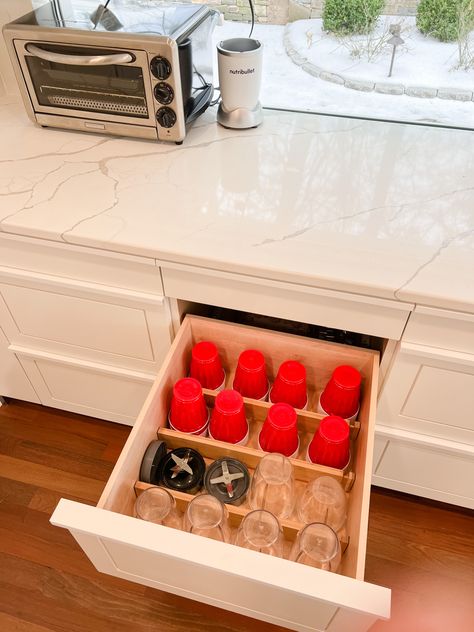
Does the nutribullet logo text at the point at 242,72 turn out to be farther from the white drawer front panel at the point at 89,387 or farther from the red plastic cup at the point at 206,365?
the white drawer front panel at the point at 89,387

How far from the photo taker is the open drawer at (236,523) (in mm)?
649

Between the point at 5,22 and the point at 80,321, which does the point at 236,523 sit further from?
the point at 5,22

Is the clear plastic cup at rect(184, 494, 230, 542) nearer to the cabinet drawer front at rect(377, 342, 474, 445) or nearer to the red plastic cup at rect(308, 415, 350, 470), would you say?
the red plastic cup at rect(308, 415, 350, 470)

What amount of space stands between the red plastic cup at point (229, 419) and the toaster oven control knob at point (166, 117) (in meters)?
0.61

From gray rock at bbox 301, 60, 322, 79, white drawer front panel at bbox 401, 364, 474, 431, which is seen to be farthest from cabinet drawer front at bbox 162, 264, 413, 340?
gray rock at bbox 301, 60, 322, 79

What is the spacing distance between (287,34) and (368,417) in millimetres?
1044

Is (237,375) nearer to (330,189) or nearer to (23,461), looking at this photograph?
(330,189)

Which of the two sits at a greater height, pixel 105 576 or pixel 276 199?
pixel 276 199

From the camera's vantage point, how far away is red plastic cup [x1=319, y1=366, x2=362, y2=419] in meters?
0.97

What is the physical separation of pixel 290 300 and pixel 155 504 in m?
0.44

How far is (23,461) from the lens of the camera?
148 cm

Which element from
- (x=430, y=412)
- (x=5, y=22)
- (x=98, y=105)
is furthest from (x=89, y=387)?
(x=5, y=22)

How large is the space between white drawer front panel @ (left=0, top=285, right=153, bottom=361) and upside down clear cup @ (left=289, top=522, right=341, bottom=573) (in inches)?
20.8

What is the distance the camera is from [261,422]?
1070 mm
